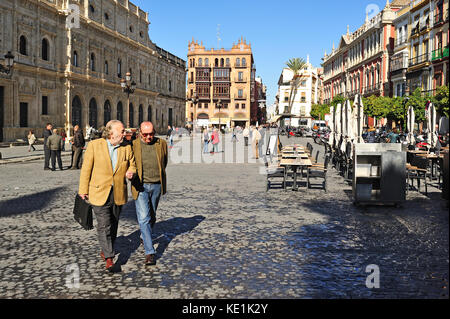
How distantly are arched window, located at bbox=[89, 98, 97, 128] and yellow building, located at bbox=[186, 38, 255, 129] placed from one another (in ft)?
174

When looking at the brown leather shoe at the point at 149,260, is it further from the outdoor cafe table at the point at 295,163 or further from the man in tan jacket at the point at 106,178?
the outdoor cafe table at the point at 295,163

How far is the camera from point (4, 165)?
18469mm

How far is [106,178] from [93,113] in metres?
41.2

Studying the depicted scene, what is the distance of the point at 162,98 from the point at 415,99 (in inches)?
1466

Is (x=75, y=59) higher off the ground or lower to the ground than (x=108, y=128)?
higher

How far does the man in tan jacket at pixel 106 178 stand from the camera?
511cm

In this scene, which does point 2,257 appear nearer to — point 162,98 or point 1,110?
point 1,110

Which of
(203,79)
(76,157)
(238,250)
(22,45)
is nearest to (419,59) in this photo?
(22,45)

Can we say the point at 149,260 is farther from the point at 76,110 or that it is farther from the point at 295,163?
the point at 76,110

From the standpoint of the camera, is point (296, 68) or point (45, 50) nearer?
point (45, 50)

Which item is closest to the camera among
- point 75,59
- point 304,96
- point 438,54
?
point 438,54

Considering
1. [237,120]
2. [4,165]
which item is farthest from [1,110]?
[237,120]

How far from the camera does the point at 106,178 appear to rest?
5.12m
